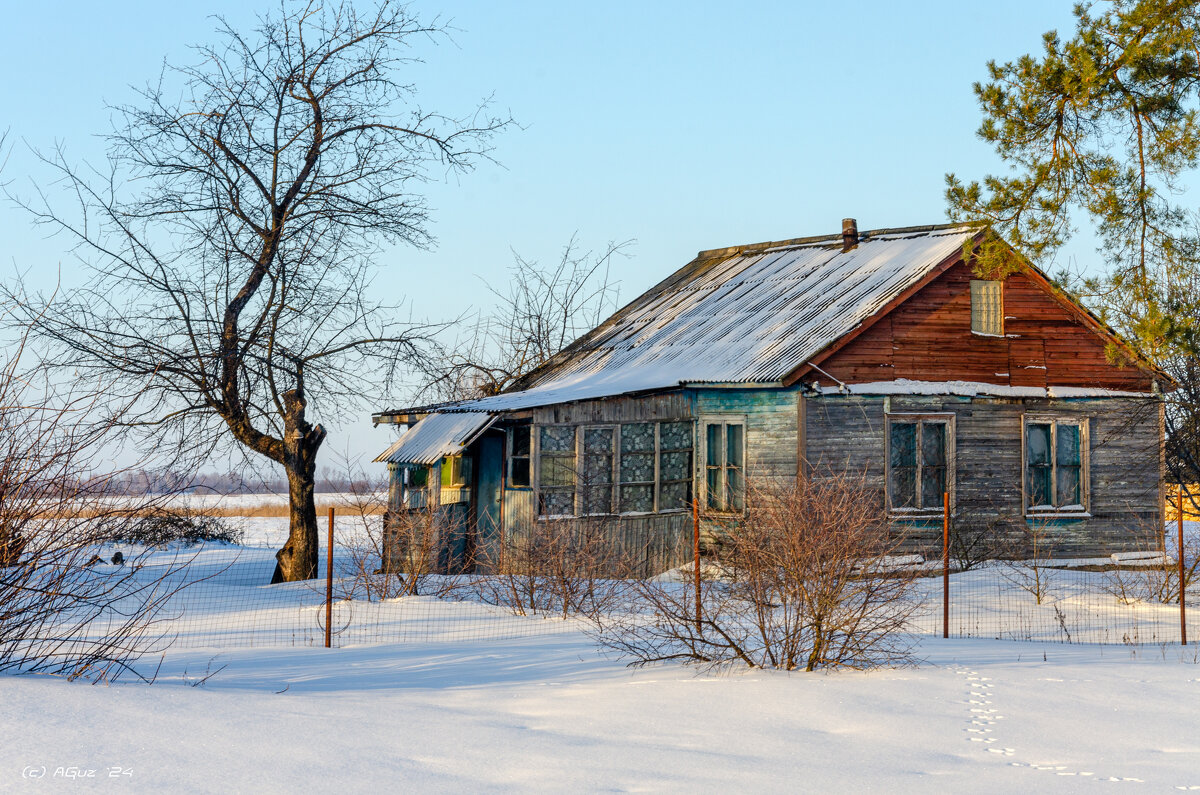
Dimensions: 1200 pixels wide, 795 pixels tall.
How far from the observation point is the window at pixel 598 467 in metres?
17.2

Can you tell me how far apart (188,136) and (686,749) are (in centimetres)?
1593

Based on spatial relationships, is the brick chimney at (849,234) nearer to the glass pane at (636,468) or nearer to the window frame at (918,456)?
the window frame at (918,456)

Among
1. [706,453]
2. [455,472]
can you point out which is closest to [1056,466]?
[706,453]

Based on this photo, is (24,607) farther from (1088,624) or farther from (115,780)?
(1088,624)

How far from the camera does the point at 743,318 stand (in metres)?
20.4

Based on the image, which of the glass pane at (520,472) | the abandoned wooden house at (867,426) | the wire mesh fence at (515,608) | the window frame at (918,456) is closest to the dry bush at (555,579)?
the wire mesh fence at (515,608)

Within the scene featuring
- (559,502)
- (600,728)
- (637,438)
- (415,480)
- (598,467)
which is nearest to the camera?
(600,728)

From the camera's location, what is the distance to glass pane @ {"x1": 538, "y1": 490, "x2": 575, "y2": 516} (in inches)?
674

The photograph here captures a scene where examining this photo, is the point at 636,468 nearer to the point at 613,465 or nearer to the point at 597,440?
the point at 613,465

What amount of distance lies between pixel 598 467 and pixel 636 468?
2.08ft

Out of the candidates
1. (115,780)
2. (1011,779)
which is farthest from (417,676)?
(1011,779)

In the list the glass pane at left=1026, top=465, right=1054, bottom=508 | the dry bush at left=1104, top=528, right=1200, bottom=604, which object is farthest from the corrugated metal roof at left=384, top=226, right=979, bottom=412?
the dry bush at left=1104, top=528, right=1200, bottom=604

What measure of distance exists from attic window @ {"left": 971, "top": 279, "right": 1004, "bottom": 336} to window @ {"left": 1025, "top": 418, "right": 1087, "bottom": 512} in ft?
5.33

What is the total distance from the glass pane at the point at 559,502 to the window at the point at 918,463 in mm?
4898
